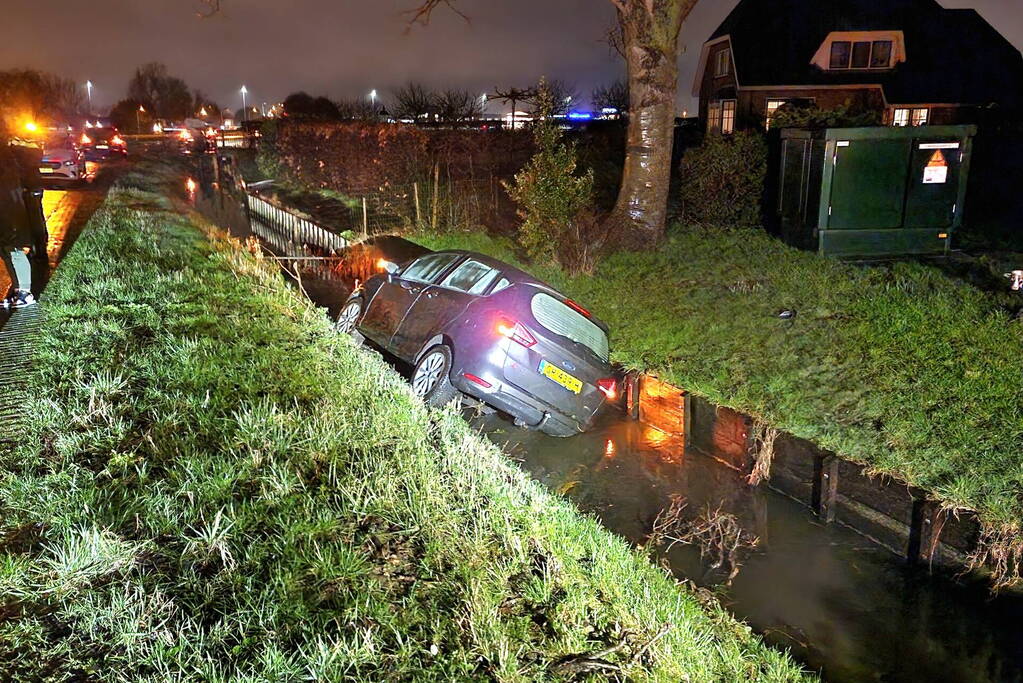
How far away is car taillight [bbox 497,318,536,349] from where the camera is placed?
7781 mm

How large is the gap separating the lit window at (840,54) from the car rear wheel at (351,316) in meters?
30.2

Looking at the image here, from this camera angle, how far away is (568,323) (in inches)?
328

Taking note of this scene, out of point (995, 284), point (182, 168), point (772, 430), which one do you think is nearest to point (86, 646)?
point (772, 430)

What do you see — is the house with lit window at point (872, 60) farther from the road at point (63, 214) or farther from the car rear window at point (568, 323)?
the car rear window at point (568, 323)

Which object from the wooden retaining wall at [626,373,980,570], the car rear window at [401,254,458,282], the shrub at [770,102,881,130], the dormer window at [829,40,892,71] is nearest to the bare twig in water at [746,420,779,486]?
the wooden retaining wall at [626,373,980,570]

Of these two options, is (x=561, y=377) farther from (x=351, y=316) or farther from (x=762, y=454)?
(x=351, y=316)

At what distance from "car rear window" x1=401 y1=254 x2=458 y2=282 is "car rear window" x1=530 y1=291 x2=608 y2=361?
5.47 feet

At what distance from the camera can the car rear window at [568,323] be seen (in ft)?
26.7

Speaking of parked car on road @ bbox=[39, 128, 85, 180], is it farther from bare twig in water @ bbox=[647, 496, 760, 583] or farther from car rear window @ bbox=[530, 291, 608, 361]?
bare twig in water @ bbox=[647, 496, 760, 583]

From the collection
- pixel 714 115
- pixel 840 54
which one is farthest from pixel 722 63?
pixel 840 54

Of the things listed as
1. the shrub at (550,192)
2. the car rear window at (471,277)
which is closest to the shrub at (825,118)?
the shrub at (550,192)

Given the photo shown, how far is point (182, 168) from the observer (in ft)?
125

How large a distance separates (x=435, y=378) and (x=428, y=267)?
1.93 metres

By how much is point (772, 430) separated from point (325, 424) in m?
4.46
